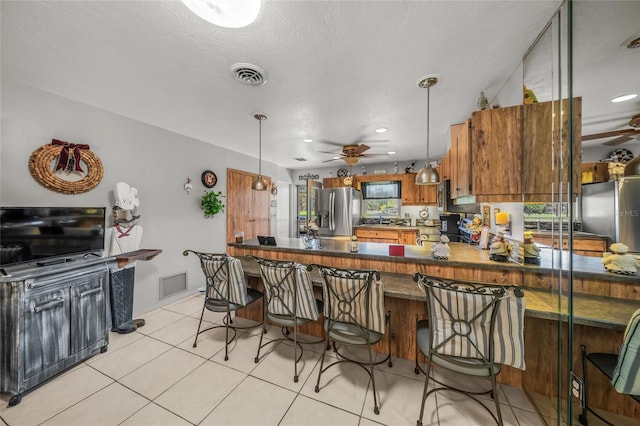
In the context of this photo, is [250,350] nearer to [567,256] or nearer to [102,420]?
[102,420]

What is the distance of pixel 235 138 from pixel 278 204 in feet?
9.19

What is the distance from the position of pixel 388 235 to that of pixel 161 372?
449 centimetres

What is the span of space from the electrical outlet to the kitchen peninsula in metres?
0.11

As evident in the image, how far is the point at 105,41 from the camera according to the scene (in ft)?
5.26

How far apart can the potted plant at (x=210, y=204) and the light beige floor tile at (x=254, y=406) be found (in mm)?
2907

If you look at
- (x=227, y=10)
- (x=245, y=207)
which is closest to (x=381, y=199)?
(x=245, y=207)

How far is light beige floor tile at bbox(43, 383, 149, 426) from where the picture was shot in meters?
1.58

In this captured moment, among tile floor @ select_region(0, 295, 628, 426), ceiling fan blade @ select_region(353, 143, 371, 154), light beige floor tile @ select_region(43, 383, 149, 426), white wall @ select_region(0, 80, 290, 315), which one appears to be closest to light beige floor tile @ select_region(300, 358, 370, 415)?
tile floor @ select_region(0, 295, 628, 426)

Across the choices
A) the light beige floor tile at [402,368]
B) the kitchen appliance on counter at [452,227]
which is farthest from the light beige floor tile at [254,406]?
the kitchen appliance on counter at [452,227]

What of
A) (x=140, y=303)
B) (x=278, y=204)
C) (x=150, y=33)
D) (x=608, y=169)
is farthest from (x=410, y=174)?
(x=140, y=303)

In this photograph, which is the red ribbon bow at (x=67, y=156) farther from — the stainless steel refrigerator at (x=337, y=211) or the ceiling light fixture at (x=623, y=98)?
the ceiling light fixture at (x=623, y=98)

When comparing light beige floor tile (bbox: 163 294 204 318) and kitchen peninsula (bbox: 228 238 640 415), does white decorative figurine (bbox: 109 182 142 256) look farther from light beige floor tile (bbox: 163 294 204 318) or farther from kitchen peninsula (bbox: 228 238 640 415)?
kitchen peninsula (bbox: 228 238 640 415)

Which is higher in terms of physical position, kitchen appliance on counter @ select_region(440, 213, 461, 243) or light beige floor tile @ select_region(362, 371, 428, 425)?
kitchen appliance on counter @ select_region(440, 213, 461, 243)

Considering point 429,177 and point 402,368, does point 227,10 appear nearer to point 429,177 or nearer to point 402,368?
point 429,177
